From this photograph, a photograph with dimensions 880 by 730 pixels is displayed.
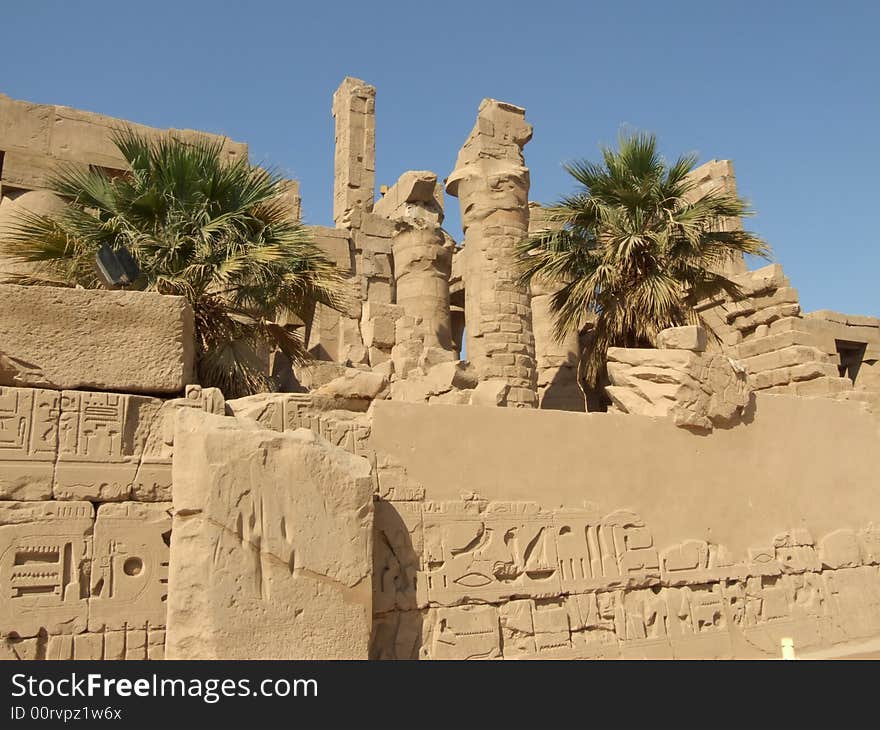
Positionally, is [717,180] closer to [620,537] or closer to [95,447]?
[620,537]

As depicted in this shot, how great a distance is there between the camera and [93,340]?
547cm

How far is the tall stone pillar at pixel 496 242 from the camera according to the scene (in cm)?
1266

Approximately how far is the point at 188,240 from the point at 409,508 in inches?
125

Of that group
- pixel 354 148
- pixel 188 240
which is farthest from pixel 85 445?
pixel 354 148

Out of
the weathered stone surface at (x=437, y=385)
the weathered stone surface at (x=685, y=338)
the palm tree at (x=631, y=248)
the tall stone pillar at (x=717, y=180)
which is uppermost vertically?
the tall stone pillar at (x=717, y=180)

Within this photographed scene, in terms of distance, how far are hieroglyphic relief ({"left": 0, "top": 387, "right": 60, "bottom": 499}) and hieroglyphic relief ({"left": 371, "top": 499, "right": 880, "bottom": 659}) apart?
2.18 metres

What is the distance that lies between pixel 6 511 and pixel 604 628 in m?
4.46

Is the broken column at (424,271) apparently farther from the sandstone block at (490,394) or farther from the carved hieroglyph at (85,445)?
the carved hieroglyph at (85,445)

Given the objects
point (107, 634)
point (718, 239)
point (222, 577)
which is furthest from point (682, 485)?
point (107, 634)

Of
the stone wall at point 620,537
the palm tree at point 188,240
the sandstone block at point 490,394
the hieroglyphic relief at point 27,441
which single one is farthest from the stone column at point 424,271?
the hieroglyphic relief at point 27,441

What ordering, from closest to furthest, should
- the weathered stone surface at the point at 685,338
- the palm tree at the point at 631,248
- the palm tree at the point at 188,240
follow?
the palm tree at the point at 188,240 < the weathered stone surface at the point at 685,338 < the palm tree at the point at 631,248

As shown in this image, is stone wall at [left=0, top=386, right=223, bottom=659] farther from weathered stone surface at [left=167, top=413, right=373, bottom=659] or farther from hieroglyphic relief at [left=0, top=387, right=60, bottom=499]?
weathered stone surface at [left=167, top=413, right=373, bottom=659]

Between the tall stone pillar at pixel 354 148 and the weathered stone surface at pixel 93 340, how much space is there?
17434mm

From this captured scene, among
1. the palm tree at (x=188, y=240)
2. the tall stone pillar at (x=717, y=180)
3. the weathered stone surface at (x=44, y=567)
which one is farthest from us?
the tall stone pillar at (x=717, y=180)
